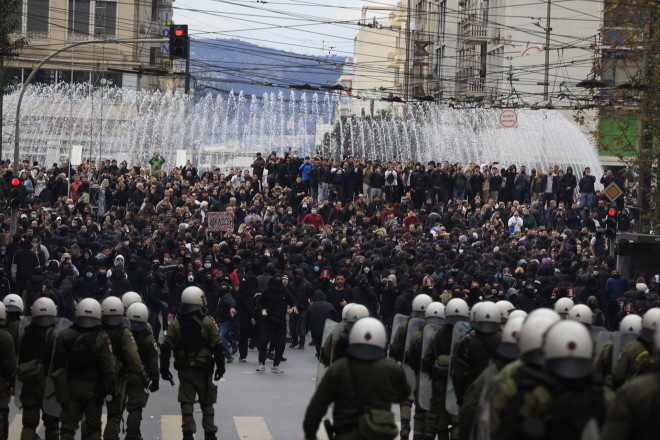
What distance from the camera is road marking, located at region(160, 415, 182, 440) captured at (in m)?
13.7

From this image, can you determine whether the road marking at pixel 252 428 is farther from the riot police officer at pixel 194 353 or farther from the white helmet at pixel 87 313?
the white helmet at pixel 87 313

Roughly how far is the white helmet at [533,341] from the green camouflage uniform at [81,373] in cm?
490

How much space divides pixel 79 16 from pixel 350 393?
64665 millimetres

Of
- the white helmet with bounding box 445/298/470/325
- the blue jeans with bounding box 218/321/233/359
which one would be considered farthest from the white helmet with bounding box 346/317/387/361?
the blue jeans with bounding box 218/321/233/359

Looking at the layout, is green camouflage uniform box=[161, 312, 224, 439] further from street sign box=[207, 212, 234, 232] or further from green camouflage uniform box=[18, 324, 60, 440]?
street sign box=[207, 212, 234, 232]

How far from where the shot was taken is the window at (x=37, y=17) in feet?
228

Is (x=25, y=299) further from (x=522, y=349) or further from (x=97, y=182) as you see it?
(x=522, y=349)

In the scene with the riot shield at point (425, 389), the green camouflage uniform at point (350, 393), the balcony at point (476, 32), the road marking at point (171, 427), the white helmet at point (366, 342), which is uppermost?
the balcony at point (476, 32)

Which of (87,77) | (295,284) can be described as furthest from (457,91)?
(295,284)

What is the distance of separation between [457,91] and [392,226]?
128 feet

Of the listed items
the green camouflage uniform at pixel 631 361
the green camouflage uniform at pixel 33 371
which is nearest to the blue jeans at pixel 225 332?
the green camouflage uniform at pixel 33 371

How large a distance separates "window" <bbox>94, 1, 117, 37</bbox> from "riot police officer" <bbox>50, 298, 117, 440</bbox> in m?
60.3

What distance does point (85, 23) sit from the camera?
229 feet

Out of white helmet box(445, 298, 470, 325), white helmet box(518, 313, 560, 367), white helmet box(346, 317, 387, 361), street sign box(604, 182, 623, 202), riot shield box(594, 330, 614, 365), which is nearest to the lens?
white helmet box(518, 313, 560, 367)
